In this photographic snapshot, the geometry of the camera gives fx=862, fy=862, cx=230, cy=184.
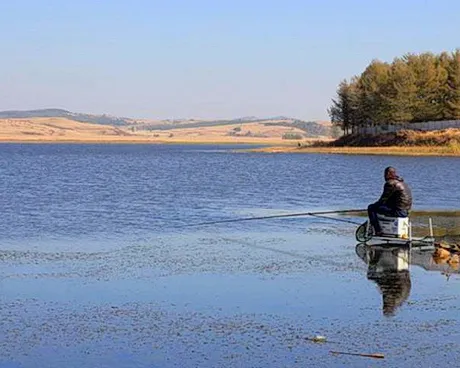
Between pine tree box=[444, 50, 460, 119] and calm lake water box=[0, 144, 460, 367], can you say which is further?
pine tree box=[444, 50, 460, 119]

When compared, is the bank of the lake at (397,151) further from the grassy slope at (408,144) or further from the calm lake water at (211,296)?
the calm lake water at (211,296)

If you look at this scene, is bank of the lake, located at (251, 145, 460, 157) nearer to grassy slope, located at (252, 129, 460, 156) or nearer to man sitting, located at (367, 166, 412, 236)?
grassy slope, located at (252, 129, 460, 156)

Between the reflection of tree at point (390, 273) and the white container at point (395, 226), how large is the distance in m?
0.38

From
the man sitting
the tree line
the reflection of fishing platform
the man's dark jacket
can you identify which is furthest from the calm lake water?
the tree line

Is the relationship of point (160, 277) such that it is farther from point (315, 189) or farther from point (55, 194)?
point (315, 189)

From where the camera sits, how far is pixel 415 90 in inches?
4483

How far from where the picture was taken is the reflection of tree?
14.3m

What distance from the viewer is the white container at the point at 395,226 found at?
20.3 meters

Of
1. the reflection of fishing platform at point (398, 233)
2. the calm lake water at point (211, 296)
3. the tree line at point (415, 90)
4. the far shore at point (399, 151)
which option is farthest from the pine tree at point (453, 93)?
the reflection of fishing platform at point (398, 233)

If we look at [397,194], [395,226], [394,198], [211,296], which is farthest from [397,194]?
[211,296]

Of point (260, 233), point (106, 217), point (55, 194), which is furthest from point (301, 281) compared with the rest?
point (55, 194)

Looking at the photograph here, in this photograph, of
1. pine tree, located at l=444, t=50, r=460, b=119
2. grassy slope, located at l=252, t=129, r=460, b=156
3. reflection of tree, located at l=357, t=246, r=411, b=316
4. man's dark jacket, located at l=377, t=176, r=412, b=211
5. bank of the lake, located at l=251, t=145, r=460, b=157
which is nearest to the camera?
reflection of tree, located at l=357, t=246, r=411, b=316

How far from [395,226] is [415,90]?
9670 cm

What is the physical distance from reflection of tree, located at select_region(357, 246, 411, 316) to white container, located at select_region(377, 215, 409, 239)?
1.25ft
